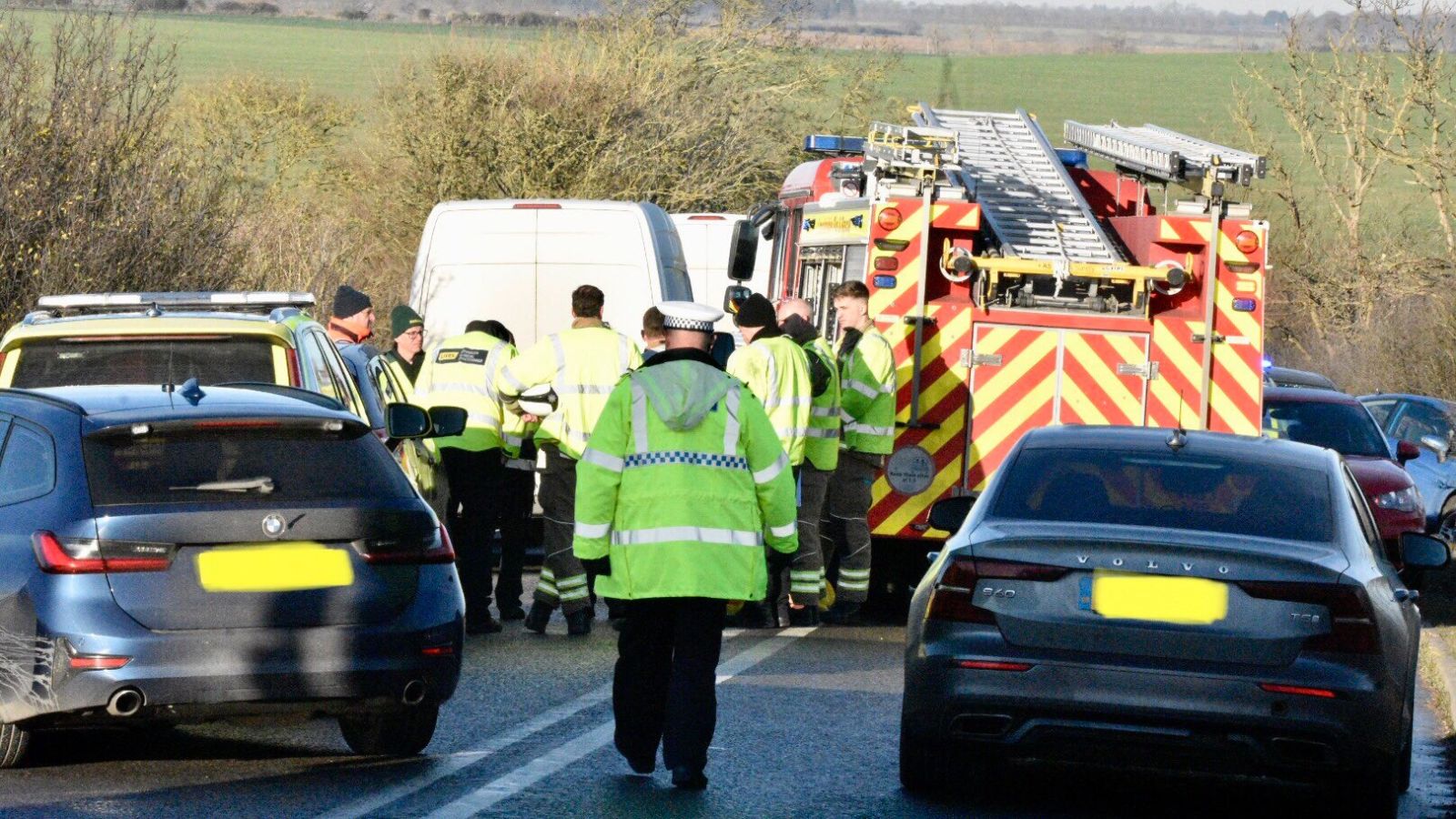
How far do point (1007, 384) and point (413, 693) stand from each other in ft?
21.2

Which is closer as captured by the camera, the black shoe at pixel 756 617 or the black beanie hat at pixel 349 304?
the black shoe at pixel 756 617

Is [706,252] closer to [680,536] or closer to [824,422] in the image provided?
[824,422]

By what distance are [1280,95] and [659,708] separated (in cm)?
2787

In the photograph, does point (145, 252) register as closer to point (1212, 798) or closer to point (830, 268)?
point (830, 268)

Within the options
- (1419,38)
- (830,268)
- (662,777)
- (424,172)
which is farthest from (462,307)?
(424,172)

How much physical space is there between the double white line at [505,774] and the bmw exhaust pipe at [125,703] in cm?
74

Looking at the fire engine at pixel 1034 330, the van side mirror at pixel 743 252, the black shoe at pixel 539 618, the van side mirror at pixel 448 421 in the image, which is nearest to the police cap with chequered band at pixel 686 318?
the van side mirror at pixel 448 421

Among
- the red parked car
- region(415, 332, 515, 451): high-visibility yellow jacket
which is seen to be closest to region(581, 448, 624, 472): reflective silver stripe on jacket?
region(415, 332, 515, 451): high-visibility yellow jacket

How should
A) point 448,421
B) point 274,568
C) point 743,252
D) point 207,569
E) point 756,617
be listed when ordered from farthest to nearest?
point 743,252 < point 756,617 < point 448,421 < point 274,568 < point 207,569

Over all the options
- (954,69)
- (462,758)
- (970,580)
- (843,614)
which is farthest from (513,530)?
(954,69)

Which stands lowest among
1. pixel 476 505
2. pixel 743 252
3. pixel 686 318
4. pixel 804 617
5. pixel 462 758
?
pixel 804 617

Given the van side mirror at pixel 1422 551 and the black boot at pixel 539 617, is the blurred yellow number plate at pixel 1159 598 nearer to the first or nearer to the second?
the van side mirror at pixel 1422 551

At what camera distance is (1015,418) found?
13578mm

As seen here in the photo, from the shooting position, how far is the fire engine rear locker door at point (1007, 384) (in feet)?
44.3
